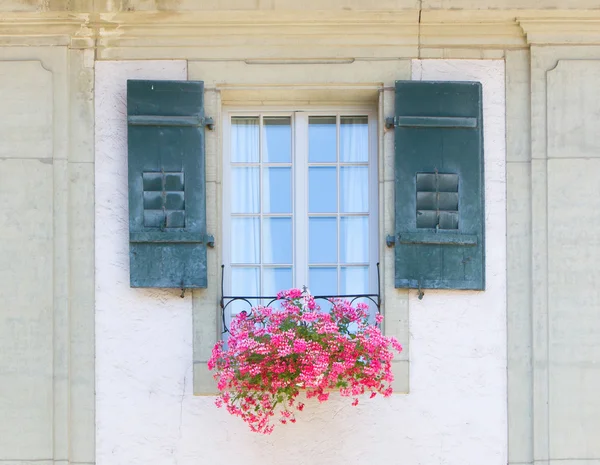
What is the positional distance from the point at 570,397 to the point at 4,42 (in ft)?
14.6

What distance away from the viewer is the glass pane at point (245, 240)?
25.5ft

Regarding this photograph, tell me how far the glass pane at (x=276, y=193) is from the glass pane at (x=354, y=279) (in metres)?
0.59

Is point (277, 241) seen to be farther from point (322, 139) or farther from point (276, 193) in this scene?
point (322, 139)

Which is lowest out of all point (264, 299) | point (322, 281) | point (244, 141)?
point (264, 299)

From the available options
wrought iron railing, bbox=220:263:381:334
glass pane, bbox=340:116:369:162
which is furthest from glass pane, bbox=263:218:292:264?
glass pane, bbox=340:116:369:162

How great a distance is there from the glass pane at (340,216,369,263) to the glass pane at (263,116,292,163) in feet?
1.98

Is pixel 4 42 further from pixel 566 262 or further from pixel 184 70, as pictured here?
pixel 566 262

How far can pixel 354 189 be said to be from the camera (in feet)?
25.7

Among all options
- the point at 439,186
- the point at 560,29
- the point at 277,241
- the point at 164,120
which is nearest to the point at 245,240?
the point at 277,241

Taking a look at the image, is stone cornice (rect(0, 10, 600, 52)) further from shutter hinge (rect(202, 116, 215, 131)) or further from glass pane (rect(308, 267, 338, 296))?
glass pane (rect(308, 267, 338, 296))

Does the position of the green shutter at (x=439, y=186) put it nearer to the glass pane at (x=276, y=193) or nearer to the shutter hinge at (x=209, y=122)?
the glass pane at (x=276, y=193)

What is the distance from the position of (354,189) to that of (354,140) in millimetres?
343

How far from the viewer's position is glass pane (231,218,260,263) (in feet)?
25.5

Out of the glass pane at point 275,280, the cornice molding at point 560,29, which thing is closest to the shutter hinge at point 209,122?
the glass pane at point 275,280
